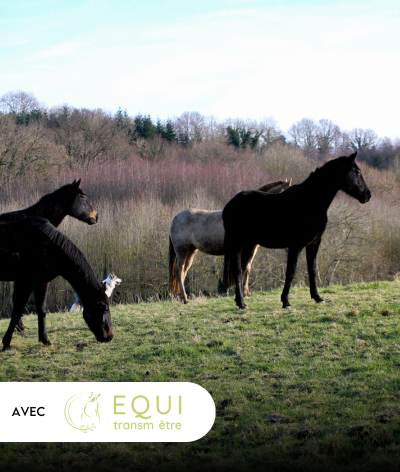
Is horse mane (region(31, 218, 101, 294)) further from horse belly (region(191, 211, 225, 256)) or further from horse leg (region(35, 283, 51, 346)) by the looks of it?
horse belly (region(191, 211, 225, 256))

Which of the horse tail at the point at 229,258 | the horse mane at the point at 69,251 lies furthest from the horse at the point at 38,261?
the horse tail at the point at 229,258

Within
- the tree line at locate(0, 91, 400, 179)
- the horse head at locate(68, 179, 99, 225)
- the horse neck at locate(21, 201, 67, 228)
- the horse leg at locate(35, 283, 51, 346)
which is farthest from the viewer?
the tree line at locate(0, 91, 400, 179)

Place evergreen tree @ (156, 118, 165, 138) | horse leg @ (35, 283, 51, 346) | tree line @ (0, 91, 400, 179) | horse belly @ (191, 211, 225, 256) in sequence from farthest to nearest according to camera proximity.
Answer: evergreen tree @ (156, 118, 165, 138), tree line @ (0, 91, 400, 179), horse belly @ (191, 211, 225, 256), horse leg @ (35, 283, 51, 346)

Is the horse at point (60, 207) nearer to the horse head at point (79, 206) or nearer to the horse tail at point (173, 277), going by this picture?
the horse head at point (79, 206)

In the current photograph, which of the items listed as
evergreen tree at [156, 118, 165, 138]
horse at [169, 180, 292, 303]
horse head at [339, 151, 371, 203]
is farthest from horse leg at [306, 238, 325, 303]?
evergreen tree at [156, 118, 165, 138]

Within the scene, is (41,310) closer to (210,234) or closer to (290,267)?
(290,267)

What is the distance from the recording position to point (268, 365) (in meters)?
4.81

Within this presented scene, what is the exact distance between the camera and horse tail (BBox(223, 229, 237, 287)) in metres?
7.91

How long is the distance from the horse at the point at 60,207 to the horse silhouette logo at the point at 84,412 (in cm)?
343

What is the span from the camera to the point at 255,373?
4.61 metres

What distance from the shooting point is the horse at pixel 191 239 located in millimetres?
10219

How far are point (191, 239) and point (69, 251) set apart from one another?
5005mm

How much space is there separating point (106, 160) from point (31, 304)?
20941 millimetres

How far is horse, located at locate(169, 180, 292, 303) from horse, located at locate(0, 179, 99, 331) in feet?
10.1
